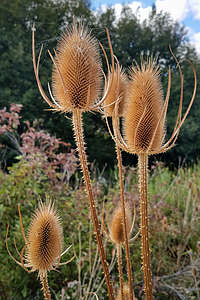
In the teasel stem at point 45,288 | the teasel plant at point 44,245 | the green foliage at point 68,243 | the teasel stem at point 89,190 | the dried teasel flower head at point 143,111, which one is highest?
the dried teasel flower head at point 143,111

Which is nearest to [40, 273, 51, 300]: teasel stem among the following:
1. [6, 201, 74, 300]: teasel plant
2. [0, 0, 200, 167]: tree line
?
[6, 201, 74, 300]: teasel plant

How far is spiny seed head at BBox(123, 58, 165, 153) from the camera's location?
111 centimetres

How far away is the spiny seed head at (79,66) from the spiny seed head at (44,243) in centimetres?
52

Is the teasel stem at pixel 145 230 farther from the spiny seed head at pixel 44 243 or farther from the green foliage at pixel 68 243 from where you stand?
the green foliage at pixel 68 243

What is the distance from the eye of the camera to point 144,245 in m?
1.00

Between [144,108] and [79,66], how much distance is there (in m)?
0.32

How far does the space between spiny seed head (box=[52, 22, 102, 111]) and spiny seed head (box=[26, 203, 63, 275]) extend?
0.52 meters

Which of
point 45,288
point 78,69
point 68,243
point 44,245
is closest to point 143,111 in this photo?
point 78,69

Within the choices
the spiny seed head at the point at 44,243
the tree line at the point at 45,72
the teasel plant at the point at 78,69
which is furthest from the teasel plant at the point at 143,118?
the tree line at the point at 45,72

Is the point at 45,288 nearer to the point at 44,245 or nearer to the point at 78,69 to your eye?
the point at 44,245

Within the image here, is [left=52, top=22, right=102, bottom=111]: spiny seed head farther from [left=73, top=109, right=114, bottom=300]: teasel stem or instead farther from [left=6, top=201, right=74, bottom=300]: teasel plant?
[left=6, top=201, right=74, bottom=300]: teasel plant

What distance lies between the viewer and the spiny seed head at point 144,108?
43.6 inches

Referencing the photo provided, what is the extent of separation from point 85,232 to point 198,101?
1113 centimetres

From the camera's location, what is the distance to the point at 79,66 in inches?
42.7
